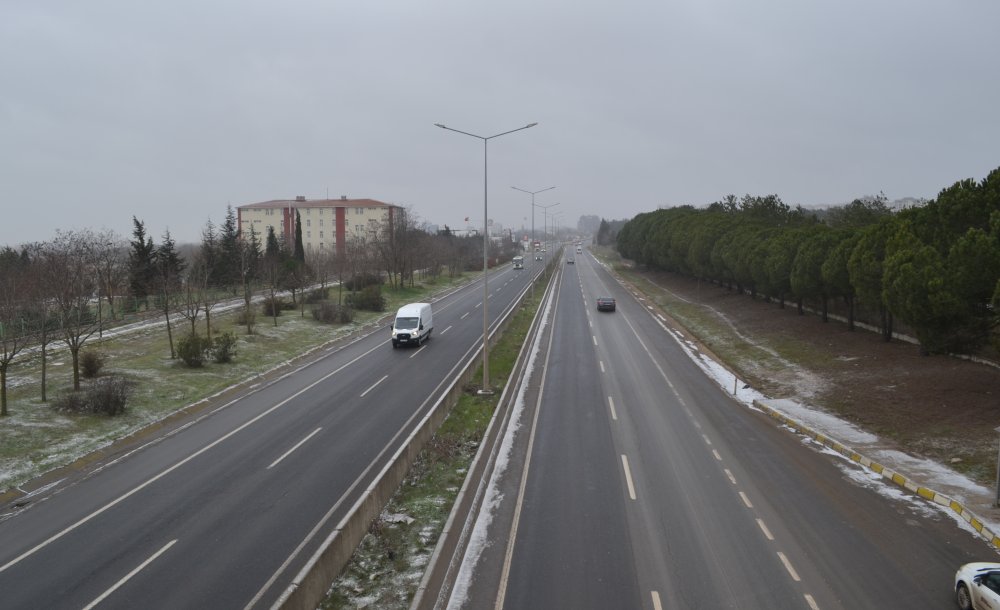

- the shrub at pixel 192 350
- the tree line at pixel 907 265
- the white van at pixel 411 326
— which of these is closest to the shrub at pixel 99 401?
the shrub at pixel 192 350

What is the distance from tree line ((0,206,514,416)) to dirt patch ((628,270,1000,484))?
83.1 feet

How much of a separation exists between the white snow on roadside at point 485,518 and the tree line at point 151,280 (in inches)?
593

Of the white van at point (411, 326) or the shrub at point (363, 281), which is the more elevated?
the shrub at point (363, 281)

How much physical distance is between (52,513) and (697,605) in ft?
42.2

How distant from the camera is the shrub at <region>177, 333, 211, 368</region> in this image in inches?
1019

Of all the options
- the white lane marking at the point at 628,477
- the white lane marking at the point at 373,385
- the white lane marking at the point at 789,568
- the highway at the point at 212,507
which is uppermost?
the white lane marking at the point at 373,385

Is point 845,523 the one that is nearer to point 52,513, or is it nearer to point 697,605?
point 697,605

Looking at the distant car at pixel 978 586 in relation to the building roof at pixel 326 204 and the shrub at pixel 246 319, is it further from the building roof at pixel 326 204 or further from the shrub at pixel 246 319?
the building roof at pixel 326 204

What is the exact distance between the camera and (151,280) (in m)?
44.4

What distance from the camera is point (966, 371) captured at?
68.6 feet

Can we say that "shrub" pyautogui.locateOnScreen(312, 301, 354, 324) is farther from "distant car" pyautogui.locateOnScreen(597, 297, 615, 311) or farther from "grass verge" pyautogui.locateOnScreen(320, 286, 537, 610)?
"grass verge" pyautogui.locateOnScreen(320, 286, 537, 610)

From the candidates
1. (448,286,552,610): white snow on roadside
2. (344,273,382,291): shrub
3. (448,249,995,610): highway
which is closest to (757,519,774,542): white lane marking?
(448,249,995,610): highway

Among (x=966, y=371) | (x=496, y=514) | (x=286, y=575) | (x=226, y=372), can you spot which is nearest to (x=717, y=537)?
(x=496, y=514)

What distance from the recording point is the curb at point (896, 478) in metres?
11.5
